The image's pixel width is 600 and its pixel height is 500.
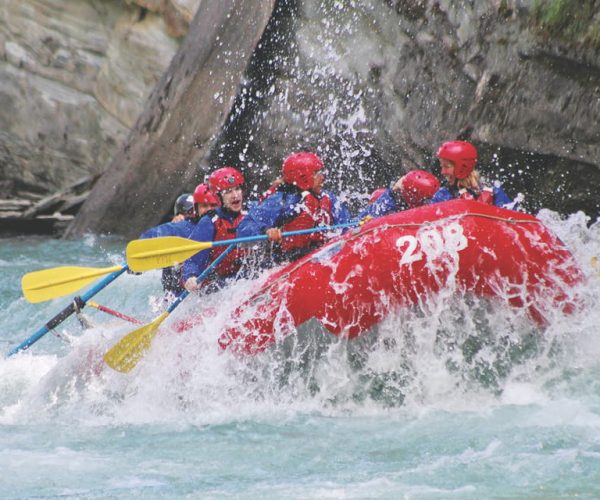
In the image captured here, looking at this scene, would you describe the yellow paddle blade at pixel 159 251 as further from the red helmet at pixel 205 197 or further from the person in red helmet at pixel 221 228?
the red helmet at pixel 205 197

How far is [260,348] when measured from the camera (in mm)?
6199

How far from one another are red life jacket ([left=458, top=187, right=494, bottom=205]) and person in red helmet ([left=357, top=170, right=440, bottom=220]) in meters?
0.16

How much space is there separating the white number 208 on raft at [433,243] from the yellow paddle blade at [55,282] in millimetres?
2277

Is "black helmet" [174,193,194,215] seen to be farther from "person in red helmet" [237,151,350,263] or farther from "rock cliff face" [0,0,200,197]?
"rock cliff face" [0,0,200,197]

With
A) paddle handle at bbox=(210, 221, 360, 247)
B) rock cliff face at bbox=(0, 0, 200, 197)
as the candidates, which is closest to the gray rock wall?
paddle handle at bbox=(210, 221, 360, 247)

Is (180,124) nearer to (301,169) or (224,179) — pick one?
(224,179)

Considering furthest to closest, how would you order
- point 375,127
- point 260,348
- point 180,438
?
point 375,127 → point 260,348 → point 180,438

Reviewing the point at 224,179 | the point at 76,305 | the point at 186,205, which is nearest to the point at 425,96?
the point at 186,205

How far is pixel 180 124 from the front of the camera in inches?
456

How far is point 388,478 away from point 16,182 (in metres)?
11.2

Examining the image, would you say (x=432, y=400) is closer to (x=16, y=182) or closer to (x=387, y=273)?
(x=387, y=273)

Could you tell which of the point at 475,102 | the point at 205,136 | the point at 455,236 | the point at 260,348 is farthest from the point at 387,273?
the point at 205,136

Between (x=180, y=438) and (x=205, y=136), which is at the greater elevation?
(x=205, y=136)

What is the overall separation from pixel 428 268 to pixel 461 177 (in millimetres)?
1239
